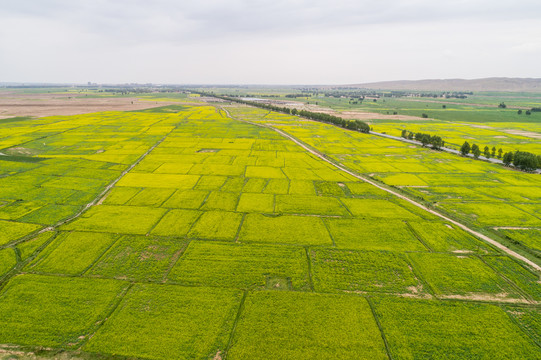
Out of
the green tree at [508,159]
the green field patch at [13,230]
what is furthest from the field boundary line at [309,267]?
the green tree at [508,159]

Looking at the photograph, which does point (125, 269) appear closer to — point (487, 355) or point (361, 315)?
point (361, 315)

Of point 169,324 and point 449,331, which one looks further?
point 169,324

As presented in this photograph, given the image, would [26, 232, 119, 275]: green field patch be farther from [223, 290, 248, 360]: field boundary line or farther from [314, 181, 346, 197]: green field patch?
[314, 181, 346, 197]: green field patch

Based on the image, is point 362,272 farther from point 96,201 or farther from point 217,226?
point 96,201

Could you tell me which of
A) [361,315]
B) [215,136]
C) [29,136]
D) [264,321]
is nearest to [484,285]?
[361,315]

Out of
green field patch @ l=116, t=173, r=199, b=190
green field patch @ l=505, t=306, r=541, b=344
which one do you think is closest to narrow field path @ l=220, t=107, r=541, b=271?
green field patch @ l=505, t=306, r=541, b=344

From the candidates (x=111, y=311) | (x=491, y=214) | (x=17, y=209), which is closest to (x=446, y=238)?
(x=491, y=214)
